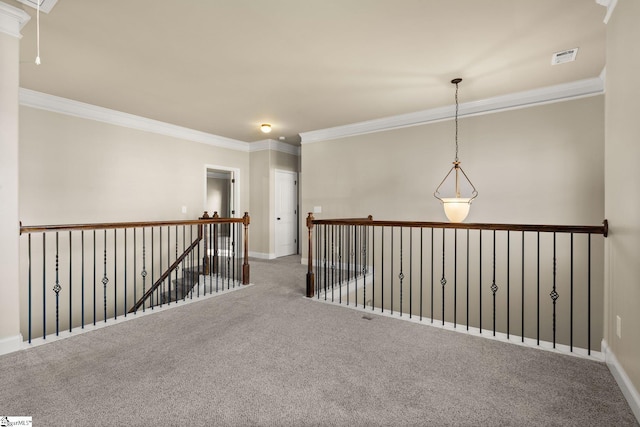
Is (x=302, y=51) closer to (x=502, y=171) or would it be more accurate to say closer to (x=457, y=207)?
(x=457, y=207)

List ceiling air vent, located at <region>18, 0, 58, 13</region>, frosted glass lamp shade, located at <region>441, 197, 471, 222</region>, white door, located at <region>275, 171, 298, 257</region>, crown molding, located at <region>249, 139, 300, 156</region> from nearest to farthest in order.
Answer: ceiling air vent, located at <region>18, 0, 58, 13</region> < frosted glass lamp shade, located at <region>441, 197, 471, 222</region> < crown molding, located at <region>249, 139, 300, 156</region> < white door, located at <region>275, 171, 298, 257</region>

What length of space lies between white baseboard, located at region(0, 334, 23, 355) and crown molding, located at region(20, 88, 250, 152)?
3.43 m

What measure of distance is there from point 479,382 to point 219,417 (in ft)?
5.52

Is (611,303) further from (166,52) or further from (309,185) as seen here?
(309,185)

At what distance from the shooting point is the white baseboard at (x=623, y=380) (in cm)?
173

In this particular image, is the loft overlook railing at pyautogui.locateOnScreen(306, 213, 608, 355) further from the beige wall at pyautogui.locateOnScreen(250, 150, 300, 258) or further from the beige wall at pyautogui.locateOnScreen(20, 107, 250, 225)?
the beige wall at pyautogui.locateOnScreen(20, 107, 250, 225)

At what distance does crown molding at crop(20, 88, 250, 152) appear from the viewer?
4281 mm

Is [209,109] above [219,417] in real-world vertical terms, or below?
above

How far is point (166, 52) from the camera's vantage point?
3141 mm

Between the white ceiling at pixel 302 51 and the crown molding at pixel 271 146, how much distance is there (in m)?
2.28

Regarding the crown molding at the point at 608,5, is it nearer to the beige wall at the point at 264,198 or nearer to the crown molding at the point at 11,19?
the crown molding at the point at 11,19

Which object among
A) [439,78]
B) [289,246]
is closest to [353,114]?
[439,78]

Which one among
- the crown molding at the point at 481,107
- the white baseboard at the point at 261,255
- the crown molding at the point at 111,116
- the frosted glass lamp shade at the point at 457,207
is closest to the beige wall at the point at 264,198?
the white baseboard at the point at 261,255

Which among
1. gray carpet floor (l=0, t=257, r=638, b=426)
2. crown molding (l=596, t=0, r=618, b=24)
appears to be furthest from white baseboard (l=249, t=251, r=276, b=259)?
crown molding (l=596, t=0, r=618, b=24)
